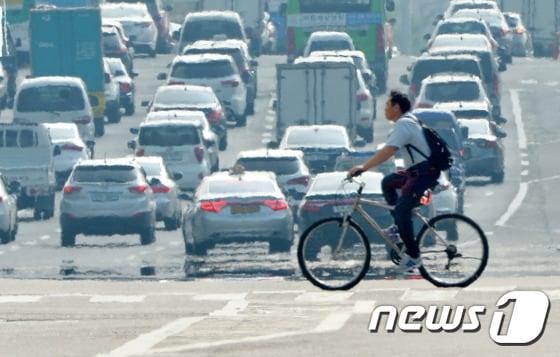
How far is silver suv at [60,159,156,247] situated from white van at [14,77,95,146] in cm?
1300

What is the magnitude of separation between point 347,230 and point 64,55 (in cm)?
3906

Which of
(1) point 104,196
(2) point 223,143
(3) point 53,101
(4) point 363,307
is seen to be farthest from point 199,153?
(4) point 363,307

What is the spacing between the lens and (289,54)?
67625mm

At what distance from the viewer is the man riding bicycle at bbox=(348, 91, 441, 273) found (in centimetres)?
1928

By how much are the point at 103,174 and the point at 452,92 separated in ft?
53.5

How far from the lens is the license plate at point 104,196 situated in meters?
40.3

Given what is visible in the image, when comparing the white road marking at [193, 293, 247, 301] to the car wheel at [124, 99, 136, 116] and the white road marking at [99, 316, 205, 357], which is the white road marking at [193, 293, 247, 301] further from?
the car wheel at [124, 99, 136, 116]

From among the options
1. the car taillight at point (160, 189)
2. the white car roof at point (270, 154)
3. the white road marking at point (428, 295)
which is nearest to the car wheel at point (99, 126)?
the white car roof at point (270, 154)

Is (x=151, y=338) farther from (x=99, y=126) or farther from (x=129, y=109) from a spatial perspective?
(x=129, y=109)

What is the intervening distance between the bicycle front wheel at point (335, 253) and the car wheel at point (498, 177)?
103 feet

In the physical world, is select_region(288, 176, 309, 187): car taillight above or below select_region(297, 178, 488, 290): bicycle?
below

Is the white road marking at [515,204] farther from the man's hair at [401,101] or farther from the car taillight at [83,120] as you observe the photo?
the man's hair at [401,101]

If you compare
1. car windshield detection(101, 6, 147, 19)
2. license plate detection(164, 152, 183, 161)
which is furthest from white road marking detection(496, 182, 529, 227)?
car windshield detection(101, 6, 147, 19)

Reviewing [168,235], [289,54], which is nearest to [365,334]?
[168,235]
